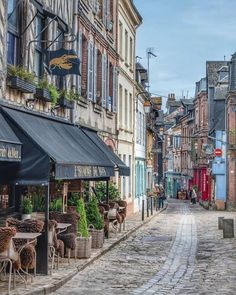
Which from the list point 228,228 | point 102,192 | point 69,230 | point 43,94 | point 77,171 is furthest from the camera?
point 102,192

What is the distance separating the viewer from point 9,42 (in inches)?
522

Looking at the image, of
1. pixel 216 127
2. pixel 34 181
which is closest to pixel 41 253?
pixel 34 181

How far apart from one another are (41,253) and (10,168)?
5.15 ft

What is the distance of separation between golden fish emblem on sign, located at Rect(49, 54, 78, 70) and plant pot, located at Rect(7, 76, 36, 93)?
1.57 meters

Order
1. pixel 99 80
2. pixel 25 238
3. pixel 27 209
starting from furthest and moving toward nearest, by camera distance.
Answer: pixel 99 80 < pixel 27 209 < pixel 25 238

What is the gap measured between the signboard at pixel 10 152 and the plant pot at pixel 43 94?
3507 millimetres

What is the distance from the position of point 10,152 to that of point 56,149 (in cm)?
175

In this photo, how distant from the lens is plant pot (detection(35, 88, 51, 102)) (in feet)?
46.1

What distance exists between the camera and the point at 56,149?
12.0m

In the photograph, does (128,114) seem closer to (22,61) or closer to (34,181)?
(22,61)

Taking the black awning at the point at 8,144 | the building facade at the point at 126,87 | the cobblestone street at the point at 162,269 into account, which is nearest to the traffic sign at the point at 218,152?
the building facade at the point at 126,87

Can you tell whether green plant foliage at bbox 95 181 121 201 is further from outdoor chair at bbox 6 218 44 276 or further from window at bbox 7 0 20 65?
outdoor chair at bbox 6 218 44 276

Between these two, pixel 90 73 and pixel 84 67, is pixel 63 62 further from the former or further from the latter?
pixel 90 73

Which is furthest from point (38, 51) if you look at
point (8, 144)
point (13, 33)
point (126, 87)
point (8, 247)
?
point (126, 87)
